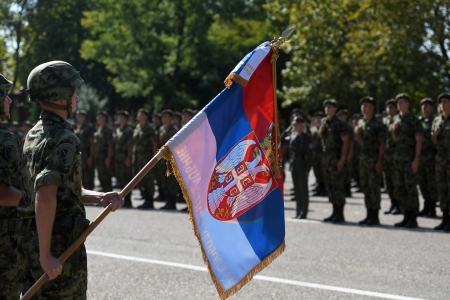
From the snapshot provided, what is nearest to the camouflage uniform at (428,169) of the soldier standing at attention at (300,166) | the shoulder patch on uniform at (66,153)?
the soldier standing at attention at (300,166)

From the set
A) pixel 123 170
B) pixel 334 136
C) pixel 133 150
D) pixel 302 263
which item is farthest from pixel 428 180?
pixel 123 170

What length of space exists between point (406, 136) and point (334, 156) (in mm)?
1269

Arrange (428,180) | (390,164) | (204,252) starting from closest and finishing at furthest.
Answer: (204,252)
(428,180)
(390,164)

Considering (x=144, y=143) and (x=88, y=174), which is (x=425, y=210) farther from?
(x=88, y=174)

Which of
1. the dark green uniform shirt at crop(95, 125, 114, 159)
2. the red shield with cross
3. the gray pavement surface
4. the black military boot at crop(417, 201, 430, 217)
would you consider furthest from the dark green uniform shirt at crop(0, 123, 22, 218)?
the dark green uniform shirt at crop(95, 125, 114, 159)

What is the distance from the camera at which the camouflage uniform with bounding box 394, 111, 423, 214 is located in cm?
1272

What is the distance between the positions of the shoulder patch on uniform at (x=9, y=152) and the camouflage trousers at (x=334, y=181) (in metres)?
9.00

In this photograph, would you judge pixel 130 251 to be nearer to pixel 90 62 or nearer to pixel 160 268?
pixel 160 268

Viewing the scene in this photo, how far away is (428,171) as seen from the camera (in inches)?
570

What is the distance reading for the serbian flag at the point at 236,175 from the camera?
4.92 meters

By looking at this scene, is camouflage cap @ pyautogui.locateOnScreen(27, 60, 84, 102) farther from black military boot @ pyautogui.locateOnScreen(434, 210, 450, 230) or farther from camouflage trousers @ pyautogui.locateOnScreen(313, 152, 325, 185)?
camouflage trousers @ pyautogui.locateOnScreen(313, 152, 325, 185)

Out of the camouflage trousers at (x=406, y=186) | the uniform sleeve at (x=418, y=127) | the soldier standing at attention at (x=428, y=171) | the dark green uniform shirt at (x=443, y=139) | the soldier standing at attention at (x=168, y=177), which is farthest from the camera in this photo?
the soldier standing at attention at (x=168, y=177)

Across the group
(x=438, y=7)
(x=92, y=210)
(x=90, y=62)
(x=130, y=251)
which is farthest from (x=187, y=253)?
(x=90, y=62)

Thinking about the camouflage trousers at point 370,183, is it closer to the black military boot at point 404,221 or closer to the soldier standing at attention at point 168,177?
the black military boot at point 404,221
